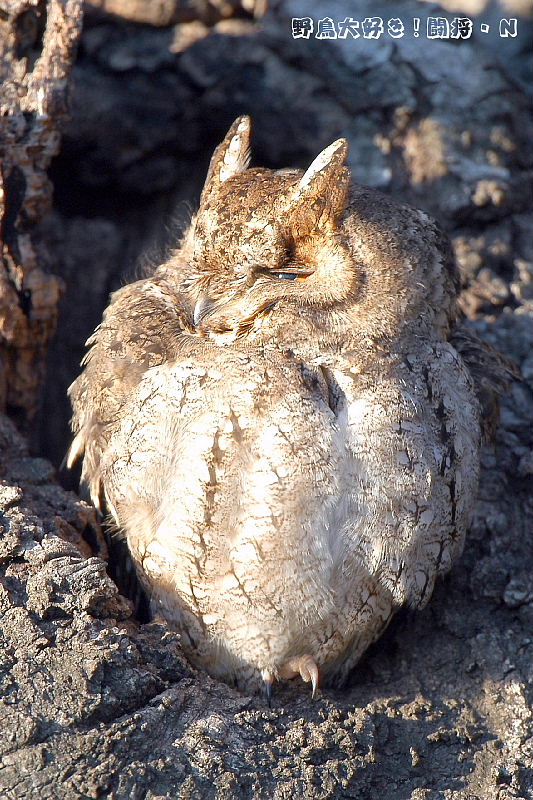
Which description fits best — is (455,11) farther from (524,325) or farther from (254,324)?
(254,324)

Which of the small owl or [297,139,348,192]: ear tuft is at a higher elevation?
[297,139,348,192]: ear tuft

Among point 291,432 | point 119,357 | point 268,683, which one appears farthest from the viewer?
point 119,357

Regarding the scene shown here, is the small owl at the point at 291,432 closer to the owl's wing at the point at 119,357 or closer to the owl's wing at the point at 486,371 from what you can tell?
the owl's wing at the point at 119,357

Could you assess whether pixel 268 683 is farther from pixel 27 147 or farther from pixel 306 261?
pixel 27 147

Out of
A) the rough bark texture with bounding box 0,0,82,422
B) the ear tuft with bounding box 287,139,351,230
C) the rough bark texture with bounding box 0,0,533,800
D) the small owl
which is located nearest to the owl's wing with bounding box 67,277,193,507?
the small owl

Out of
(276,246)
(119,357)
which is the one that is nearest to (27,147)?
(119,357)

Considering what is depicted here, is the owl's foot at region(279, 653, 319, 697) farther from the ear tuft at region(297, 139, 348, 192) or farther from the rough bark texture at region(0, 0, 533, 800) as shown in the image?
the ear tuft at region(297, 139, 348, 192)

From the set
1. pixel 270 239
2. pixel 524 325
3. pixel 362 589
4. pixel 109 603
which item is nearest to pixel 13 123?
pixel 270 239
